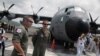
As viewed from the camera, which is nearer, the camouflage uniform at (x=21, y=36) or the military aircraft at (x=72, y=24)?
the camouflage uniform at (x=21, y=36)

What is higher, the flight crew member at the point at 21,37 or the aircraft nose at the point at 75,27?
the flight crew member at the point at 21,37

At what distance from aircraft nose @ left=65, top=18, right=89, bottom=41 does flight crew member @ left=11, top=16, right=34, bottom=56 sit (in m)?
10.4

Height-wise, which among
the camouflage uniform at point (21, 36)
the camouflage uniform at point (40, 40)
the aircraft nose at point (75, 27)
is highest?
the camouflage uniform at point (21, 36)

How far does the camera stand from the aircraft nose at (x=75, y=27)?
1566 centimetres

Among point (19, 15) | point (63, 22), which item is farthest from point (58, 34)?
point (19, 15)

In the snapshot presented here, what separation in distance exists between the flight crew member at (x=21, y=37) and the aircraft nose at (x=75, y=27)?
10363 mm

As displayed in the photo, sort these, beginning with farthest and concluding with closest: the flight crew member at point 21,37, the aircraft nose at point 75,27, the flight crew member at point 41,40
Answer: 1. the aircraft nose at point 75,27
2. the flight crew member at point 41,40
3. the flight crew member at point 21,37

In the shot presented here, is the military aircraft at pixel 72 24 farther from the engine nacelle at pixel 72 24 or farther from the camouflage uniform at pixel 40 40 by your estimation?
the camouflage uniform at pixel 40 40

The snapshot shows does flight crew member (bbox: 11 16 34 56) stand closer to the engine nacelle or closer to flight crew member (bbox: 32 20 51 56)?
flight crew member (bbox: 32 20 51 56)

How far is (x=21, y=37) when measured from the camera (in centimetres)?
544

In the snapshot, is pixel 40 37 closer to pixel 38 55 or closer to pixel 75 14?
pixel 38 55

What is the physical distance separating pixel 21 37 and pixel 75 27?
10586mm

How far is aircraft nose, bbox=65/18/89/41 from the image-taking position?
15.7 metres

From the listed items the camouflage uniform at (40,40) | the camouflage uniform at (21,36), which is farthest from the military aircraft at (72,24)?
the camouflage uniform at (21,36)
